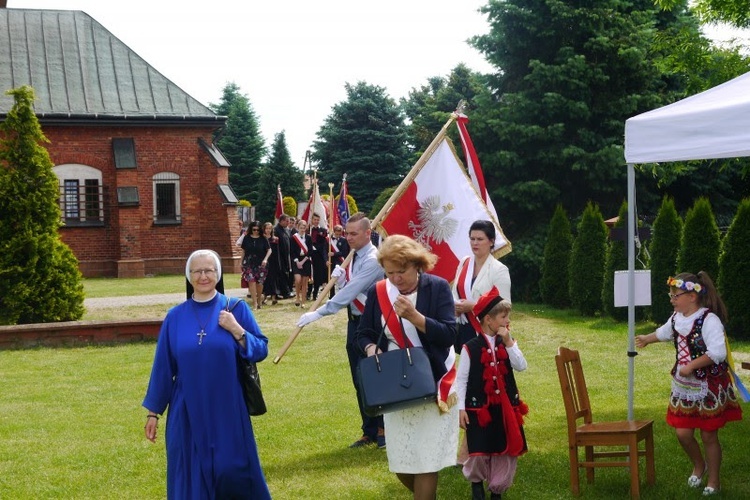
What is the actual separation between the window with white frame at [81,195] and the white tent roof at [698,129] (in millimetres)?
29884

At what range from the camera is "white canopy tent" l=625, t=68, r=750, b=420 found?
6.65 metres

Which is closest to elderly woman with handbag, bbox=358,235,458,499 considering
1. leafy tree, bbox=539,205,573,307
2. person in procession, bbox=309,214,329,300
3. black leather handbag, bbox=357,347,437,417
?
black leather handbag, bbox=357,347,437,417

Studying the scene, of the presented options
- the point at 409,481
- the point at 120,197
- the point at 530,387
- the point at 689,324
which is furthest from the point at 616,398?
the point at 120,197

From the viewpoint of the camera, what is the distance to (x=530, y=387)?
1166cm

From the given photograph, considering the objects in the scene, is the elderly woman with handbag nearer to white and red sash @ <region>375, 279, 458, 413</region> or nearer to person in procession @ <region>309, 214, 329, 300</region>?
white and red sash @ <region>375, 279, 458, 413</region>

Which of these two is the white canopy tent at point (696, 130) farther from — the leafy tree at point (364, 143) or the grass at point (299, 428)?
the leafy tree at point (364, 143)

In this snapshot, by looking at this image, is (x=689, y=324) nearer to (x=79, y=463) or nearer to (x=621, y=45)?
(x=79, y=463)

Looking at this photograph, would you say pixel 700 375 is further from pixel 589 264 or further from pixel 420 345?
pixel 589 264

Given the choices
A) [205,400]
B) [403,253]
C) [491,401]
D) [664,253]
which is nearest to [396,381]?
[403,253]

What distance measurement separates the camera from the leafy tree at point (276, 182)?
61.6 metres

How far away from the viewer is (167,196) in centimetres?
3606

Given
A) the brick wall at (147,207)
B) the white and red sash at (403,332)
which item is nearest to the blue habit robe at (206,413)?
the white and red sash at (403,332)

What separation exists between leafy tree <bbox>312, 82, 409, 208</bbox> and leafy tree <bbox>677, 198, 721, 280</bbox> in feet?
132

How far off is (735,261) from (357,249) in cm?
1002
